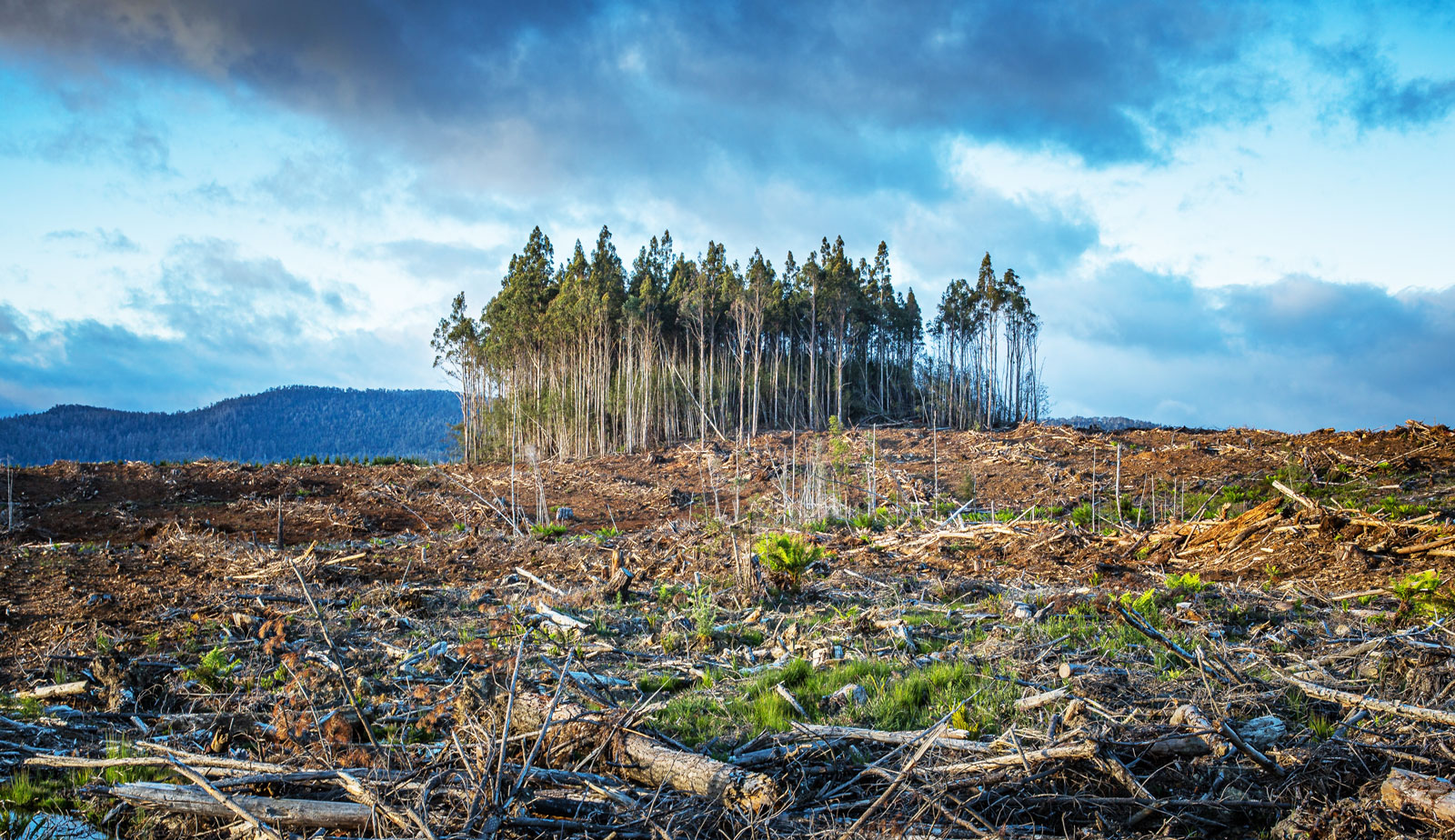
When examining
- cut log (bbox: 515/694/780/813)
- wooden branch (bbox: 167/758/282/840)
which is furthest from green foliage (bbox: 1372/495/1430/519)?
wooden branch (bbox: 167/758/282/840)

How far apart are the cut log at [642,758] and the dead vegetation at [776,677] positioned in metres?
0.02

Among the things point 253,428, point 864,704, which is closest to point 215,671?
point 864,704

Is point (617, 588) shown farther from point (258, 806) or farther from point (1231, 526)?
point (1231, 526)

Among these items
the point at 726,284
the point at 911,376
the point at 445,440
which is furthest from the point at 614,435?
the point at 911,376

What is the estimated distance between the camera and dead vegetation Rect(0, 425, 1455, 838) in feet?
8.39

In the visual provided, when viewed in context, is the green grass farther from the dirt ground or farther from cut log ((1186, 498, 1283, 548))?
cut log ((1186, 498, 1283, 548))

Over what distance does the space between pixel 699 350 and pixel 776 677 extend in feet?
105

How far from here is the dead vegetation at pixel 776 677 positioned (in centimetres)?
256

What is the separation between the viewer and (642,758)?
284cm

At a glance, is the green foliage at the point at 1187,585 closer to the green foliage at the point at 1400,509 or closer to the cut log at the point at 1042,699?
the cut log at the point at 1042,699

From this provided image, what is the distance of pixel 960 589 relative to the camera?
6.95 meters

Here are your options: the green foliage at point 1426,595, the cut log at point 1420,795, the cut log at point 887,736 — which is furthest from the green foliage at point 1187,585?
the cut log at point 887,736

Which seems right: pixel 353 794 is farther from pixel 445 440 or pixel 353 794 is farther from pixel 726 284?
pixel 445 440

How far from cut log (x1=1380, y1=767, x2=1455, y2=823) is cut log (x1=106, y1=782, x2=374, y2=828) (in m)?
→ 3.54
